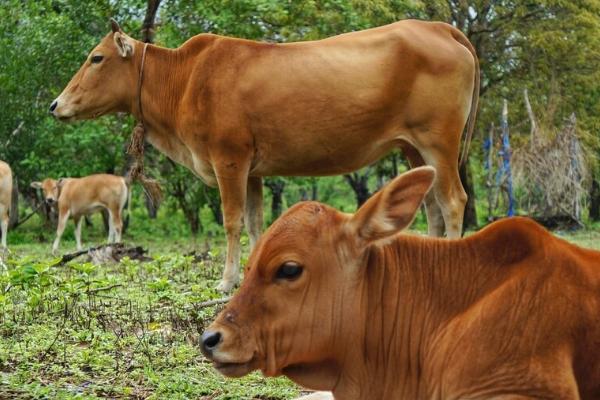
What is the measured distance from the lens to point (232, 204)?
338 inches

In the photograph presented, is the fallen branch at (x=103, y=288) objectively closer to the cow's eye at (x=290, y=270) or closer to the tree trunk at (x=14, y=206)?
the cow's eye at (x=290, y=270)

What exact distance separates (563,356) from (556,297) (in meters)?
0.22

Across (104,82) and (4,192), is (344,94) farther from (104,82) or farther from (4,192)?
(4,192)

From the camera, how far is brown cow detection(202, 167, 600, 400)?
3.63m

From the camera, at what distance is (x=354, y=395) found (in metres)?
3.83

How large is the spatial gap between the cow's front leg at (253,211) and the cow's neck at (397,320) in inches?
204

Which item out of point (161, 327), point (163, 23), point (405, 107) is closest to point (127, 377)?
point (161, 327)

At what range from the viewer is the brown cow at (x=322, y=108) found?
8.35 m

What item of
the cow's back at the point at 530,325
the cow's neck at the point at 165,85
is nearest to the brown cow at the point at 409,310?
the cow's back at the point at 530,325

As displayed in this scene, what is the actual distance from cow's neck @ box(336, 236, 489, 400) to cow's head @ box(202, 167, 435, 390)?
2.0 inches

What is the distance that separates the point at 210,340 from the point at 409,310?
768 millimetres

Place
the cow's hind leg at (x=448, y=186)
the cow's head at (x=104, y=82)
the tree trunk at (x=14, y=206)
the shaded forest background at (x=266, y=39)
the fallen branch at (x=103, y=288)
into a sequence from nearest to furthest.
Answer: the fallen branch at (x=103, y=288) → the cow's hind leg at (x=448, y=186) → the cow's head at (x=104, y=82) → the shaded forest background at (x=266, y=39) → the tree trunk at (x=14, y=206)

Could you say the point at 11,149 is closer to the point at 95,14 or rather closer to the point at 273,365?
the point at 95,14

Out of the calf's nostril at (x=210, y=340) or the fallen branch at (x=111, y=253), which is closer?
the calf's nostril at (x=210, y=340)
